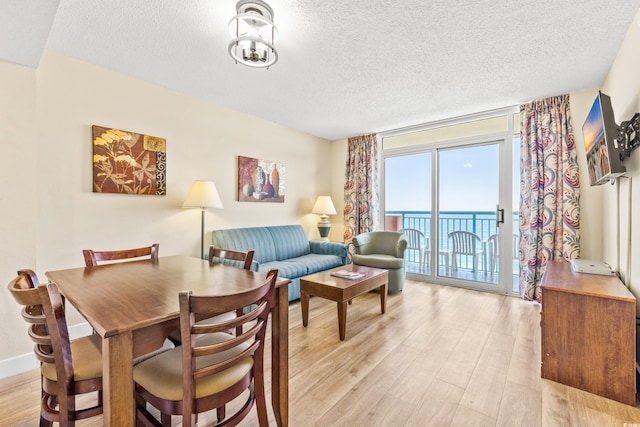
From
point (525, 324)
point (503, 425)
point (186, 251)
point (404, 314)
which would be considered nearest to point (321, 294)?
point (404, 314)

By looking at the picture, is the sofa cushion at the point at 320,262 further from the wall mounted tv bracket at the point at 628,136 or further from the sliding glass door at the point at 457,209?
the wall mounted tv bracket at the point at 628,136

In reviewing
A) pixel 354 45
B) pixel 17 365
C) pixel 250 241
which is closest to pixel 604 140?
pixel 354 45

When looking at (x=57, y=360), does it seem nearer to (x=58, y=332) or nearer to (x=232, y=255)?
(x=58, y=332)

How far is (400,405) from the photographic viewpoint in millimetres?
1662

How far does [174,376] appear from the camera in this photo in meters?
1.09

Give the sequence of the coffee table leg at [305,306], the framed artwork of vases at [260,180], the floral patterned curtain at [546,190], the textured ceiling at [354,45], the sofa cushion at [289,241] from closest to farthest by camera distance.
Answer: the textured ceiling at [354,45]
the coffee table leg at [305,306]
the floral patterned curtain at [546,190]
the framed artwork of vases at [260,180]
the sofa cushion at [289,241]

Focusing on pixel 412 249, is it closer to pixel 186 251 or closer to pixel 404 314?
pixel 404 314

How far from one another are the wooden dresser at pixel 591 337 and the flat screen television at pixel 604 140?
2.74 ft

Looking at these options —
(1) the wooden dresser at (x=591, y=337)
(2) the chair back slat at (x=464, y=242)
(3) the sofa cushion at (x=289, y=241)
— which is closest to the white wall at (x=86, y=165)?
(3) the sofa cushion at (x=289, y=241)

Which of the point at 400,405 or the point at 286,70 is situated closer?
the point at 400,405

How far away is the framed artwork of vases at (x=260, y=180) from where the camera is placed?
390 cm

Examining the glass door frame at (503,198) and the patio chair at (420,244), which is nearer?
the glass door frame at (503,198)

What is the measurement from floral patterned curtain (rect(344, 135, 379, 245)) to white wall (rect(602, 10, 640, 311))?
2.86 m

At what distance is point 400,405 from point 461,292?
267 centimetres
